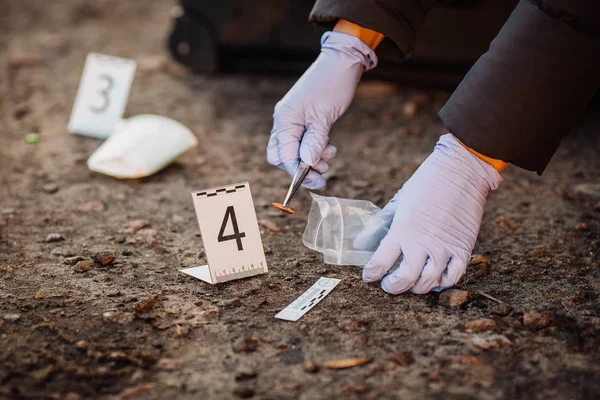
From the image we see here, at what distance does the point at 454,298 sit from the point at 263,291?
472 millimetres

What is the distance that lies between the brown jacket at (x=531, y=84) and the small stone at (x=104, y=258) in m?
0.97

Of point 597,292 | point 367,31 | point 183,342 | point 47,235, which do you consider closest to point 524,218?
point 597,292

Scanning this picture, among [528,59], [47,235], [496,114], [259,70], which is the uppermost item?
[528,59]

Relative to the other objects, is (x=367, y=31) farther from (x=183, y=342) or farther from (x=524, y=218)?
(x=183, y=342)

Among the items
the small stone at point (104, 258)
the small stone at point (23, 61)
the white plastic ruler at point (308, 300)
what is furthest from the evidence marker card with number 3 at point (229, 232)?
the small stone at point (23, 61)

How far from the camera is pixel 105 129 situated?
100.0 inches

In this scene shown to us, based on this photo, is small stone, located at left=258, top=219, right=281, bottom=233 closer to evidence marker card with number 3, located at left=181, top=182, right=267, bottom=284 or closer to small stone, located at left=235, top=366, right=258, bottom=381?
evidence marker card with number 3, located at left=181, top=182, right=267, bottom=284

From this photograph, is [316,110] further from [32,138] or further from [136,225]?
[32,138]

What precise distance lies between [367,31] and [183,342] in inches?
40.4

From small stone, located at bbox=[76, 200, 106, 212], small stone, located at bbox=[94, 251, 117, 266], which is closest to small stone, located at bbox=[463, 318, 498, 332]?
small stone, located at bbox=[94, 251, 117, 266]

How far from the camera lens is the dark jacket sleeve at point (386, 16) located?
167 centimetres

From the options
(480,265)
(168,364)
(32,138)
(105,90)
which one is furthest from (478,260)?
(32,138)

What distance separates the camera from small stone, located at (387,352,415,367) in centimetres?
123

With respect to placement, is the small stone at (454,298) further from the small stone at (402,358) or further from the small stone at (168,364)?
the small stone at (168,364)
